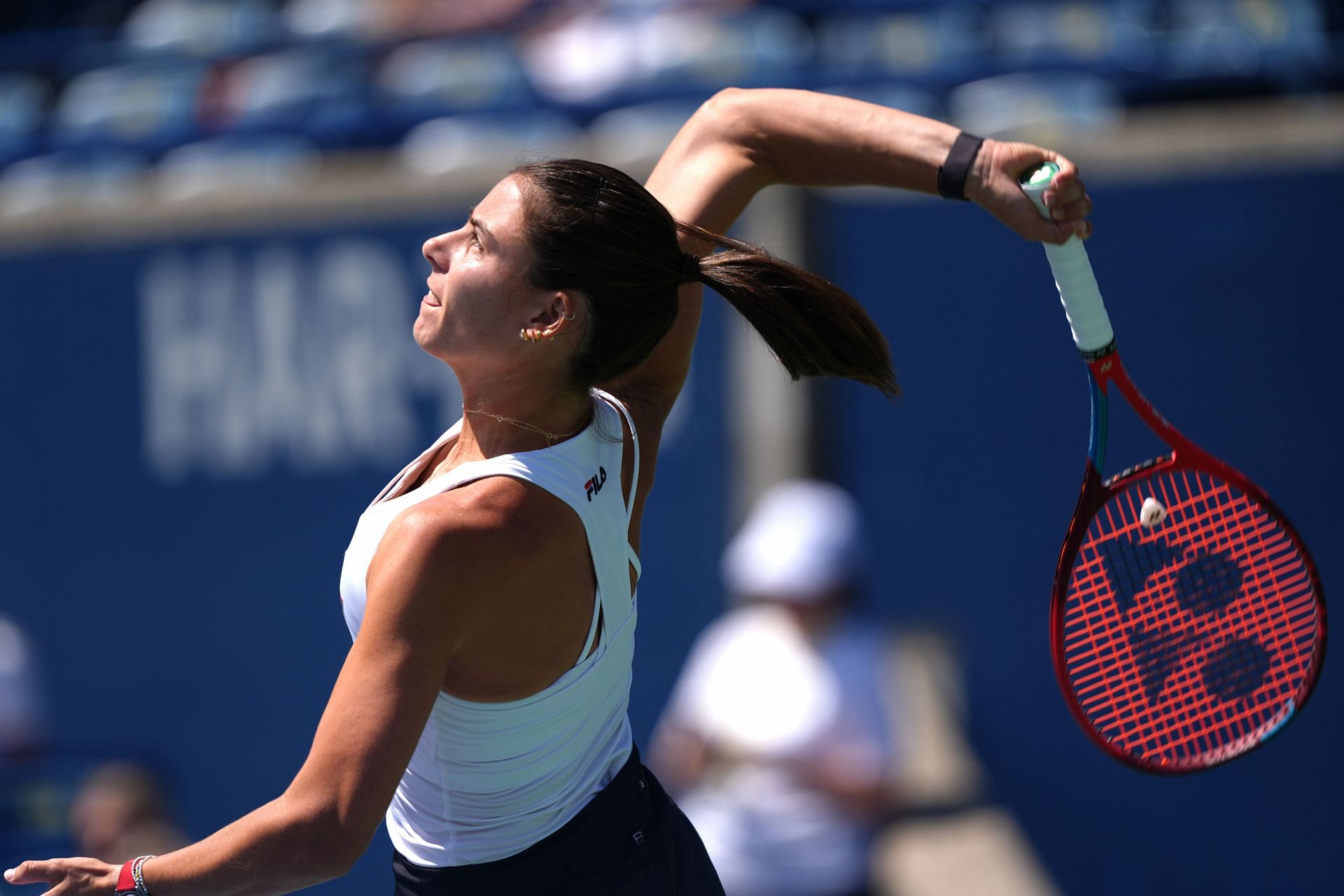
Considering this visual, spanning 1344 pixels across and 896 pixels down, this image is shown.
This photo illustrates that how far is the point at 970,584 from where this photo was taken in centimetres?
537

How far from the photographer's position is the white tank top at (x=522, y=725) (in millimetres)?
1724

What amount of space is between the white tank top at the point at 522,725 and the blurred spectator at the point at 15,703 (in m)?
4.06

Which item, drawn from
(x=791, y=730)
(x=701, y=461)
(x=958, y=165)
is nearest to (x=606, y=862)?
(x=958, y=165)

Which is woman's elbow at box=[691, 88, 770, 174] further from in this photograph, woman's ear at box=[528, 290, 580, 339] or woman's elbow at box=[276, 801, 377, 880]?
woman's elbow at box=[276, 801, 377, 880]

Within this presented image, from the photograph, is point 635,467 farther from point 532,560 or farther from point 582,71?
point 582,71

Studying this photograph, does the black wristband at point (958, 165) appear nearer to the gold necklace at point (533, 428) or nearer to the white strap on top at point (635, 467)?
the white strap on top at point (635, 467)

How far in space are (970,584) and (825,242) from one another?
4.31ft

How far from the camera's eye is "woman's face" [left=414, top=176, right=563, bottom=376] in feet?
5.92

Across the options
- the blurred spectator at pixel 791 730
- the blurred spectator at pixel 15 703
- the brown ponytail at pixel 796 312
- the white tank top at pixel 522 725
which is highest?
the brown ponytail at pixel 796 312

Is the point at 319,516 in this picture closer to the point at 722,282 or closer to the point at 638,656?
the point at 638,656

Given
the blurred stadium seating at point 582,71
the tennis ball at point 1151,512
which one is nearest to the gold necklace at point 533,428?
the tennis ball at point 1151,512

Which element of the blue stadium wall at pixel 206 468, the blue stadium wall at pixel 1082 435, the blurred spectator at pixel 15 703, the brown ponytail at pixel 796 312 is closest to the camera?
the brown ponytail at pixel 796 312

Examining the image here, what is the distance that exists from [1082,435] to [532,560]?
3.98m

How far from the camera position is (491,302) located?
5.92 ft
